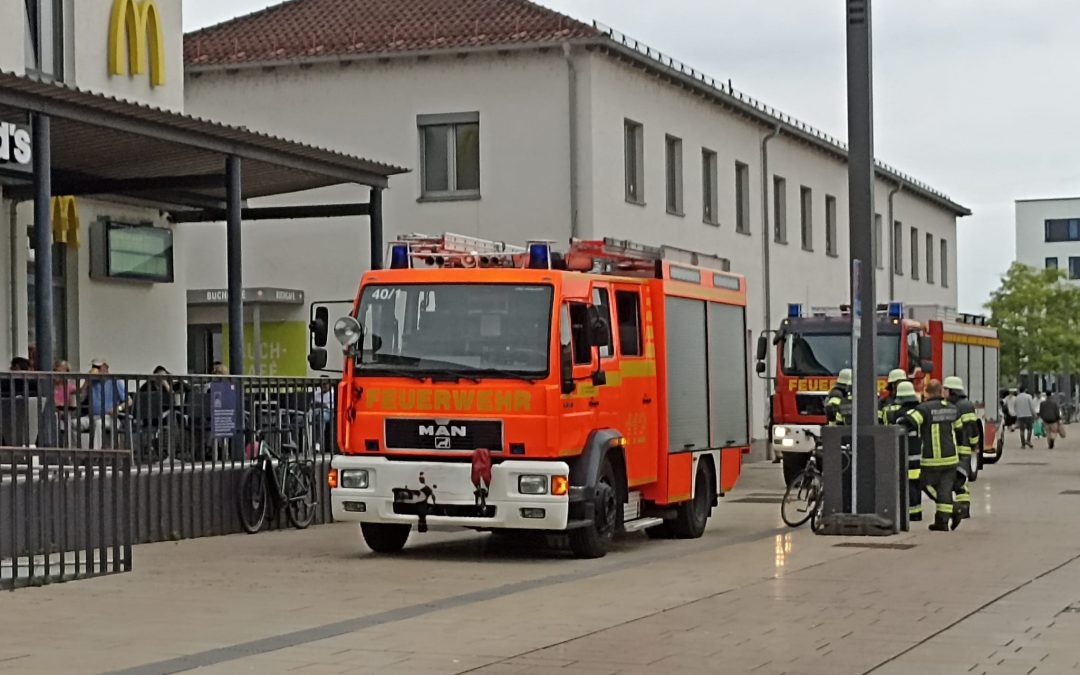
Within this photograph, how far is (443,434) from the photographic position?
54.5ft

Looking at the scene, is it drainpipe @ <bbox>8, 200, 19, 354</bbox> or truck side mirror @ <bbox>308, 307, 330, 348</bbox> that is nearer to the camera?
truck side mirror @ <bbox>308, 307, 330, 348</bbox>

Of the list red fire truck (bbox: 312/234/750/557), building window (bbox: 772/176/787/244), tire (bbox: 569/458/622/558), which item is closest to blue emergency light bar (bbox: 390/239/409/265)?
red fire truck (bbox: 312/234/750/557)

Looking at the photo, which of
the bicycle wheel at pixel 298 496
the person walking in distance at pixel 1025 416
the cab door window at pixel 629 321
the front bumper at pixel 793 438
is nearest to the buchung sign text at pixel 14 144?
the bicycle wheel at pixel 298 496

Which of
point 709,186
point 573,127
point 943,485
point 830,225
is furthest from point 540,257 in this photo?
point 830,225

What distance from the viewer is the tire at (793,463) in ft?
95.4

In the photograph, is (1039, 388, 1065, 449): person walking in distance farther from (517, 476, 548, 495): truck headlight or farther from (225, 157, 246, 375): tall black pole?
(517, 476, 548, 495): truck headlight

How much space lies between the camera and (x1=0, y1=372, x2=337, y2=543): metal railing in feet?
54.0

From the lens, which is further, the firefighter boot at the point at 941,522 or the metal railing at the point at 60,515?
the firefighter boot at the point at 941,522

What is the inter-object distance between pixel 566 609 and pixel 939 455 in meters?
8.22

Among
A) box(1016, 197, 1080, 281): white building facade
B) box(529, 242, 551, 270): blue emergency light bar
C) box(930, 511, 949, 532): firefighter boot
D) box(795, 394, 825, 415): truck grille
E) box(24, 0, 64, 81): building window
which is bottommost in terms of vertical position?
box(930, 511, 949, 532): firefighter boot

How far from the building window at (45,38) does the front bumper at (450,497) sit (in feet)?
29.7

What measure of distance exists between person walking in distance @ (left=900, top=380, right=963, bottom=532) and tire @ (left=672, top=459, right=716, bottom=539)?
2.16 metres

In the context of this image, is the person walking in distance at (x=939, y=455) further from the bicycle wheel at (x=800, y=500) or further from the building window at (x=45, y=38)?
the building window at (x=45, y=38)

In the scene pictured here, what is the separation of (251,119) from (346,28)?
2453 millimetres
